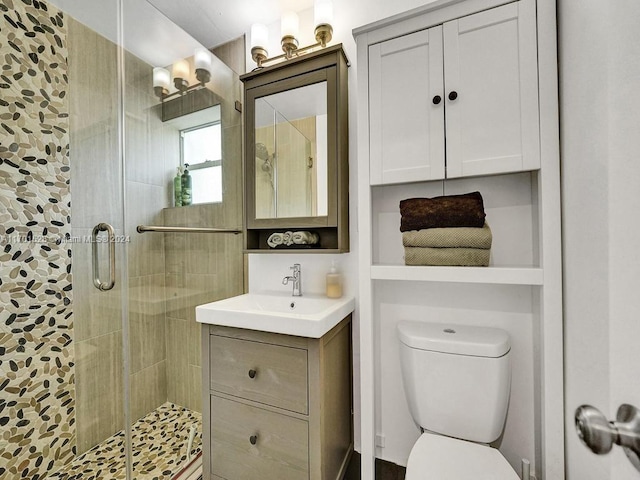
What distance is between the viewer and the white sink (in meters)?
1.04

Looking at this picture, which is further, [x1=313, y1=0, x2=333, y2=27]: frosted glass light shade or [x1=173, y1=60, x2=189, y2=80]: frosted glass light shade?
[x1=173, y1=60, x2=189, y2=80]: frosted glass light shade

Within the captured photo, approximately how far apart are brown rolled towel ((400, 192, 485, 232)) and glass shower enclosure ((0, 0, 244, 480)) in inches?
48.5

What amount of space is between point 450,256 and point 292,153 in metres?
0.95

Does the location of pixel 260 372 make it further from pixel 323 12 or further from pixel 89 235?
pixel 323 12

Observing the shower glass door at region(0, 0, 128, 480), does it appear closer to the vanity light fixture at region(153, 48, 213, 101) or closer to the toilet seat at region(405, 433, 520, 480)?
the vanity light fixture at region(153, 48, 213, 101)

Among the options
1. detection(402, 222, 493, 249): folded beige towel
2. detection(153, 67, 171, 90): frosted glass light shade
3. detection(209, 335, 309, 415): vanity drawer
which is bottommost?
detection(209, 335, 309, 415): vanity drawer

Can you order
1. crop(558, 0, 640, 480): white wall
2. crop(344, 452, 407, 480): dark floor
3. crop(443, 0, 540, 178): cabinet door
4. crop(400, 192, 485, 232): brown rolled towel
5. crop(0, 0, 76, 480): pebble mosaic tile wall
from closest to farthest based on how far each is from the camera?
1. crop(558, 0, 640, 480): white wall
2. crop(443, 0, 540, 178): cabinet door
3. crop(400, 192, 485, 232): brown rolled towel
4. crop(0, 0, 76, 480): pebble mosaic tile wall
5. crop(344, 452, 407, 480): dark floor

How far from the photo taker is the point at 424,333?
110cm

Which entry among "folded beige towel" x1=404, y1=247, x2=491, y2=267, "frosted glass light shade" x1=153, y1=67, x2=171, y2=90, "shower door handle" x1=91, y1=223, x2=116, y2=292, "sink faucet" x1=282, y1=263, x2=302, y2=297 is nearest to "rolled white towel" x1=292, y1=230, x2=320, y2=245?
"sink faucet" x1=282, y1=263, x2=302, y2=297

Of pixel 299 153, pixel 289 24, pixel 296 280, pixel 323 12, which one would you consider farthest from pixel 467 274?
pixel 289 24

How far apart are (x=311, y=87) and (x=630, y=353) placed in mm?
1466

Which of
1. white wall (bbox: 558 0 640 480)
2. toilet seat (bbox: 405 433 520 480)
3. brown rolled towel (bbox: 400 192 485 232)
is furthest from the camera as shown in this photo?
brown rolled towel (bbox: 400 192 485 232)

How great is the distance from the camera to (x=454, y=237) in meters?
1.02

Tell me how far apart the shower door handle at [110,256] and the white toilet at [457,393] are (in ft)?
4.59
